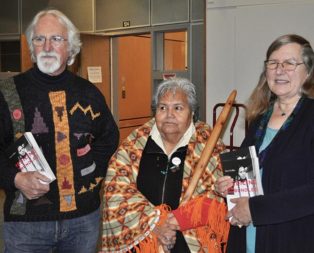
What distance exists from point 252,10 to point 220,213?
127 inches

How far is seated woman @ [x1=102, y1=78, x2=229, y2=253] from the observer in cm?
189

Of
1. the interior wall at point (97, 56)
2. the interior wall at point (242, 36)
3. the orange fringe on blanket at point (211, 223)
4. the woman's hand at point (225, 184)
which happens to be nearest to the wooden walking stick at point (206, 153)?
the orange fringe on blanket at point (211, 223)

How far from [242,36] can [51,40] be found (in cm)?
322

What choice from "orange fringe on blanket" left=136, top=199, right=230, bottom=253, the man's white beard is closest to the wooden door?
the man's white beard

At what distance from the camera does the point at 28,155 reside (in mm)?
1698

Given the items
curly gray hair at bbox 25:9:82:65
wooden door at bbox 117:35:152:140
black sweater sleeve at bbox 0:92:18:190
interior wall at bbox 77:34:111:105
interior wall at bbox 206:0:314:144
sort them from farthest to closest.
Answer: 1. wooden door at bbox 117:35:152:140
2. interior wall at bbox 77:34:111:105
3. interior wall at bbox 206:0:314:144
4. curly gray hair at bbox 25:9:82:65
5. black sweater sleeve at bbox 0:92:18:190

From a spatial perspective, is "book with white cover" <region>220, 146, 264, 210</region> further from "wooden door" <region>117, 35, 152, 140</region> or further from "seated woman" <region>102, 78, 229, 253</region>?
"wooden door" <region>117, 35, 152, 140</region>

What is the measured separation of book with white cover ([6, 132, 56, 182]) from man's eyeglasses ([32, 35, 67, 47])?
43 cm

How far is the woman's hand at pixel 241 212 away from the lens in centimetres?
160

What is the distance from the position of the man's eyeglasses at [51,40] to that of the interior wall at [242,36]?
3.16 m

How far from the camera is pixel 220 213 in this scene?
1.92 m

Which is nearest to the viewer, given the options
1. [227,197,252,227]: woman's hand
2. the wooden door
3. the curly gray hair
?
[227,197,252,227]: woman's hand

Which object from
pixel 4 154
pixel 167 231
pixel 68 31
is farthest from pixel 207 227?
pixel 68 31

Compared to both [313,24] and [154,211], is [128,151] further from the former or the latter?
[313,24]
